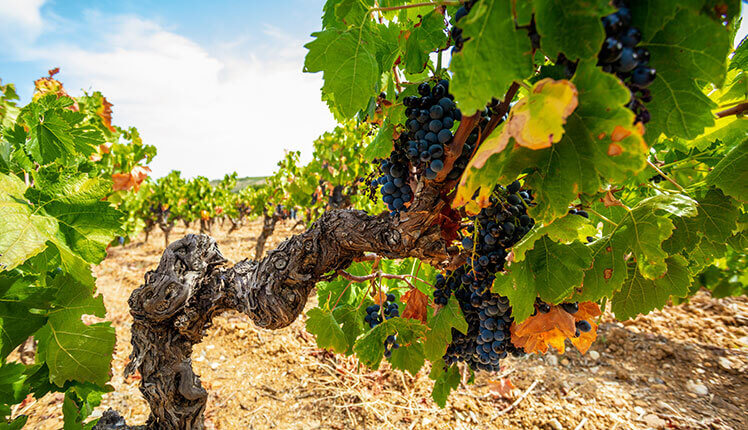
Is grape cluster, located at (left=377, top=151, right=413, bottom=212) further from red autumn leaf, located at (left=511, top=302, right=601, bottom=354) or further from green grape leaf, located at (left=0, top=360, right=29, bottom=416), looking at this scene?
green grape leaf, located at (left=0, top=360, right=29, bottom=416)

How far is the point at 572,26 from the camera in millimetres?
625

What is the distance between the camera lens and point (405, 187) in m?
1.43

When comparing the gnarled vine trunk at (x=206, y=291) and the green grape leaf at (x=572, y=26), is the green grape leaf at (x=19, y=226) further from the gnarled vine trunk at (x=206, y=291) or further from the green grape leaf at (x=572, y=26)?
the green grape leaf at (x=572, y=26)

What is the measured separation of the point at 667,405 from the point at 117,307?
26.3 feet

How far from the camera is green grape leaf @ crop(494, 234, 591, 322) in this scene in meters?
1.11

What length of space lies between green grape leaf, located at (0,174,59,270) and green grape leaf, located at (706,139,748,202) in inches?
86.1

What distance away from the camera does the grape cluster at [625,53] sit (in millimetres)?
633

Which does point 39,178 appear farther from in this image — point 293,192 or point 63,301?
point 293,192

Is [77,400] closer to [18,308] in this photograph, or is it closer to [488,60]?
[18,308]

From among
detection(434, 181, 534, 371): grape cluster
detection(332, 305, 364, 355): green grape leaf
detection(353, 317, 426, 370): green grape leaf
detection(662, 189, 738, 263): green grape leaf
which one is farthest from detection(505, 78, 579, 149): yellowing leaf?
detection(332, 305, 364, 355): green grape leaf

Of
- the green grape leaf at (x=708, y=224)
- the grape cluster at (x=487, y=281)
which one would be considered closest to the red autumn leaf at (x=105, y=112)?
the grape cluster at (x=487, y=281)

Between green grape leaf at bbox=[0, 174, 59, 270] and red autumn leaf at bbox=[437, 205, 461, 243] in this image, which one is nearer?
green grape leaf at bbox=[0, 174, 59, 270]

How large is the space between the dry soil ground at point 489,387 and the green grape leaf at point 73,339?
6.70 ft

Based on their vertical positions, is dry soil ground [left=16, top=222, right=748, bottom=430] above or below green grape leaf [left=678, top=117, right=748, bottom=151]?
below
